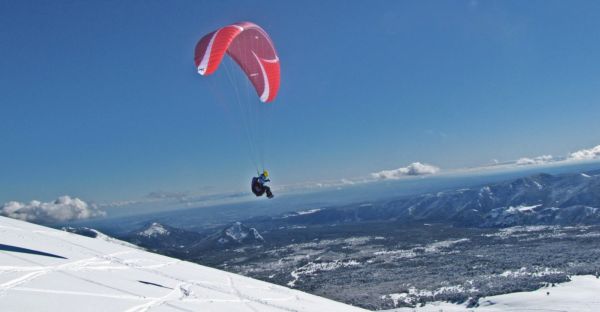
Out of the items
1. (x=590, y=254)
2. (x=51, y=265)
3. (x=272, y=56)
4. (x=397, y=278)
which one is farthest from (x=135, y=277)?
(x=590, y=254)

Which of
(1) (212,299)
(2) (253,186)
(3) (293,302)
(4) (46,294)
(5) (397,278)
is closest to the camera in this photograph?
(4) (46,294)

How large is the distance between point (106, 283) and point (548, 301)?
97855 millimetres

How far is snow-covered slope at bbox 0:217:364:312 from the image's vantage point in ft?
45.8

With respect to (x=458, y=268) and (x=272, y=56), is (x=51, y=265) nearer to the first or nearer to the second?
(x=272, y=56)

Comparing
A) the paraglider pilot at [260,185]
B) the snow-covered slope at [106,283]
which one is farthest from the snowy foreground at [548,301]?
the snow-covered slope at [106,283]

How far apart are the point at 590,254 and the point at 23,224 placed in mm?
221894

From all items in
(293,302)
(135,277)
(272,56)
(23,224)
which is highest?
(272,56)

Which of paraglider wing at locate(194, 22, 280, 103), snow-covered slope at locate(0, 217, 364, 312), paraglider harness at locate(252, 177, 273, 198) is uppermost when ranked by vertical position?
paraglider wing at locate(194, 22, 280, 103)

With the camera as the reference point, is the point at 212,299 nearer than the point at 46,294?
No

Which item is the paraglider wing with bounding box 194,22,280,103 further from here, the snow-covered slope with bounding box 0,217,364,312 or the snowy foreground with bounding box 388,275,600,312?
the snowy foreground with bounding box 388,275,600,312

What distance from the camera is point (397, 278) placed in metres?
181

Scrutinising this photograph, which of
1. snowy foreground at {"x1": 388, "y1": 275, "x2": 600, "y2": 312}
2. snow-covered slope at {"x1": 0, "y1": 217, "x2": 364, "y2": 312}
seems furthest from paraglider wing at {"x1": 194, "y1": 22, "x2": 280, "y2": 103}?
snowy foreground at {"x1": 388, "y1": 275, "x2": 600, "y2": 312}

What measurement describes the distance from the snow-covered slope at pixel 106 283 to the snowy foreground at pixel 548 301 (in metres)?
81.4

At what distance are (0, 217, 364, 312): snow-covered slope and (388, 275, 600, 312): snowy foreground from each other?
81404 millimetres
